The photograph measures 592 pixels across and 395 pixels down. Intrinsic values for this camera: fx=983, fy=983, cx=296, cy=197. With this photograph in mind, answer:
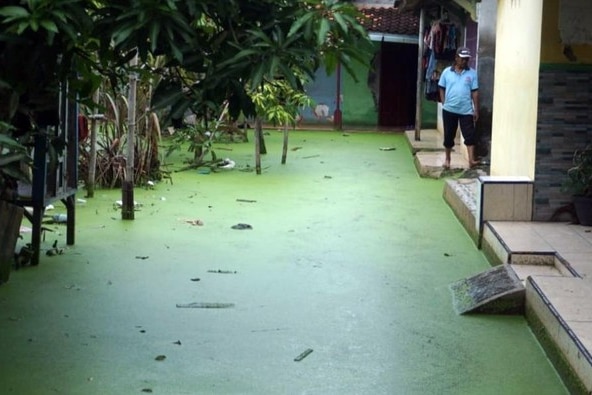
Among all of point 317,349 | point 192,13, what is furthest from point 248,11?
point 317,349

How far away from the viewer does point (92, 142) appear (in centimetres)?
830

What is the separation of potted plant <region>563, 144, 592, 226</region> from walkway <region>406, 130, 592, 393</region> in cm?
10

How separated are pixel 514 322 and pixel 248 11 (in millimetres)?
2507

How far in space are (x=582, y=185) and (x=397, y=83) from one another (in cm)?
1048

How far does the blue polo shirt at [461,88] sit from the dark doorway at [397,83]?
265 inches

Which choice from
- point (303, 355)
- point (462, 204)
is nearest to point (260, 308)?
point (303, 355)

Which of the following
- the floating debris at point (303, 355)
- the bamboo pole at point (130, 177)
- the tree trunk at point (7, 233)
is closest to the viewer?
the floating debris at point (303, 355)

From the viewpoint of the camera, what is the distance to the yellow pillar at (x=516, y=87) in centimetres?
677

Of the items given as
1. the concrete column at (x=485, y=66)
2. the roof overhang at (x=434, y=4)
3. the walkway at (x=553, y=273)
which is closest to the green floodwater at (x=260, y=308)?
the walkway at (x=553, y=273)

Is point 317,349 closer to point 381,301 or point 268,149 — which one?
point 381,301

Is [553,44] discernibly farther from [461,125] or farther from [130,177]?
[461,125]

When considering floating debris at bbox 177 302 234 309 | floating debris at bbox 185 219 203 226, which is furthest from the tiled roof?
floating debris at bbox 177 302 234 309

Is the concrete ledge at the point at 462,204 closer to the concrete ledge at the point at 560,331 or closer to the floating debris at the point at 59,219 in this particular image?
the concrete ledge at the point at 560,331

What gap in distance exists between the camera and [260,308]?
5.08m
